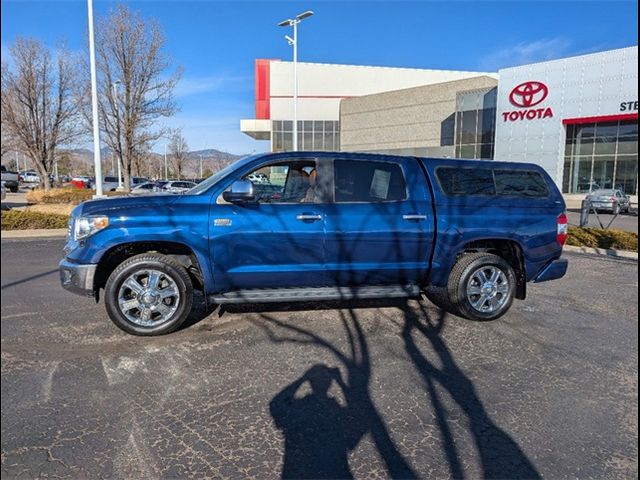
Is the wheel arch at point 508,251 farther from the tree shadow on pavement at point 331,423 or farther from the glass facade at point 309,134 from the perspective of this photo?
the glass facade at point 309,134

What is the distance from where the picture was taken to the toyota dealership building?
29156mm

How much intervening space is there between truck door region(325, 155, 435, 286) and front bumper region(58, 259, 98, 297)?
2289 mm

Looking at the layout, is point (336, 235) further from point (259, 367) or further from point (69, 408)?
point (69, 408)

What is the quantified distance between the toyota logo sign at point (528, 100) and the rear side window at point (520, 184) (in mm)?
29840

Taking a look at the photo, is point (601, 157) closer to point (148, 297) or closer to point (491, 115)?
point (491, 115)

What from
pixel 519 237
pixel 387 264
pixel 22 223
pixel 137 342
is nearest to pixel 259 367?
pixel 137 342

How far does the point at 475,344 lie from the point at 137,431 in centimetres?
315

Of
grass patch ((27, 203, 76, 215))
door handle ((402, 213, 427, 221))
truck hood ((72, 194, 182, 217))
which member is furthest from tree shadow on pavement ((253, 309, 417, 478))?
grass patch ((27, 203, 76, 215))

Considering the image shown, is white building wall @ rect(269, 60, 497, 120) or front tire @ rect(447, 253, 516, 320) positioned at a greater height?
white building wall @ rect(269, 60, 497, 120)

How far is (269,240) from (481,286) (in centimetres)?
248

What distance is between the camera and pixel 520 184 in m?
5.46

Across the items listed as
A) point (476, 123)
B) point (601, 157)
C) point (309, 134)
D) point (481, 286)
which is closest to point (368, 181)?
point (481, 286)

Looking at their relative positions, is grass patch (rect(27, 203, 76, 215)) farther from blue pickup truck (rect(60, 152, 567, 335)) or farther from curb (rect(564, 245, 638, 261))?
curb (rect(564, 245, 638, 261))

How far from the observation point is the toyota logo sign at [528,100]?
31.4m
